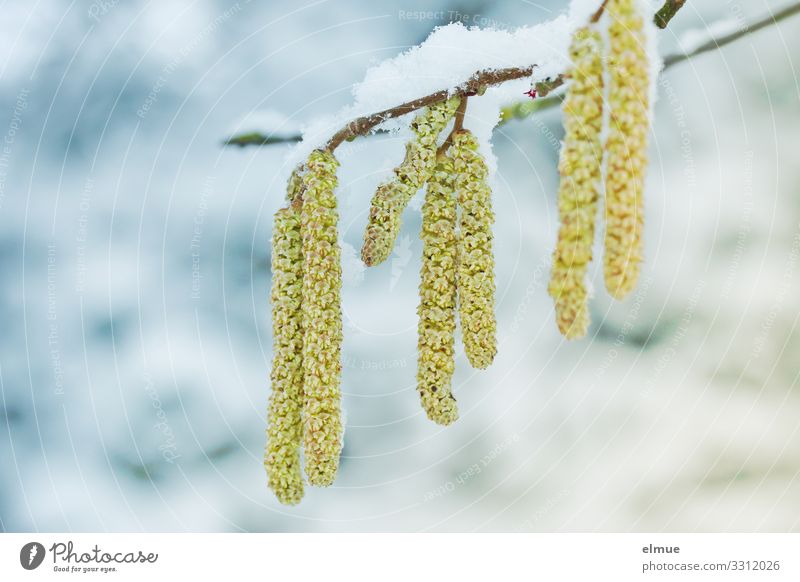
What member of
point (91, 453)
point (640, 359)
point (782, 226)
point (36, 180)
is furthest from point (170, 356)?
point (782, 226)

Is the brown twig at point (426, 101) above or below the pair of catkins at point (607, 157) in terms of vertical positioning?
above

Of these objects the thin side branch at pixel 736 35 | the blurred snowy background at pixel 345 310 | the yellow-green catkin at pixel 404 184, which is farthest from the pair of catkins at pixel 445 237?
the thin side branch at pixel 736 35

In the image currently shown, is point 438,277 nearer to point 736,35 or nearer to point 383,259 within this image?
point 383,259

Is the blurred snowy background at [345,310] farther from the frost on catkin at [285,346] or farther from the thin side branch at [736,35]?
the frost on catkin at [285,346]

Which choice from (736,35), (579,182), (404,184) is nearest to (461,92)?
(404,184)

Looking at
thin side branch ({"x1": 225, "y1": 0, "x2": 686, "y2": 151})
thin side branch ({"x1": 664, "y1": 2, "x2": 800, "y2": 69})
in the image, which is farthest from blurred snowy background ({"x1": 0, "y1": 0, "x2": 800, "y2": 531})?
thin side branch ({"x1": 225, "y1": 0, "x2": 686, "y2": 151})

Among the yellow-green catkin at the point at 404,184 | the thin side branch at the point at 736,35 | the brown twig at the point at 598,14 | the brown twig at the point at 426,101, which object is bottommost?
the yellow-green catkin at the point at 404,184
